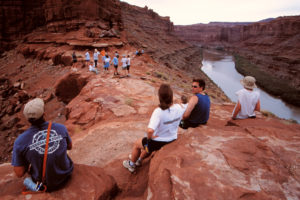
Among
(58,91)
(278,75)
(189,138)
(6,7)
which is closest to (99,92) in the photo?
(58,91)

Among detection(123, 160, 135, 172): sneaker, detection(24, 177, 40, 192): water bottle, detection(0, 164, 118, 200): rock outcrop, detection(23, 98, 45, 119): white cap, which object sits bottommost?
detection(123, 160, 135, 172): sneaker

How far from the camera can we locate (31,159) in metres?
1.97

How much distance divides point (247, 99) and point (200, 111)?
3.98 feet

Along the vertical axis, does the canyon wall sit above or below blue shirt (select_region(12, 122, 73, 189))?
above

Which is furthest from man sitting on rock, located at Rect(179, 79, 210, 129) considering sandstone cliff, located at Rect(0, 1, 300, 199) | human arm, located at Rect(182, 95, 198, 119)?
sandstone cliff, located at Rect(0, 1, 300, 199)

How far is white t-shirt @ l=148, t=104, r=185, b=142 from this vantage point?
2412mm

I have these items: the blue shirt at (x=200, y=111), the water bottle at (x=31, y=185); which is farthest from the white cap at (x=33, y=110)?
the blue shirt at (x=200, y=111)

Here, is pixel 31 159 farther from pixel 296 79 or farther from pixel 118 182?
pixel 296 79

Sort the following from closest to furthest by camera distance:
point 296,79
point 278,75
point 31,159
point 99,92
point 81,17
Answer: point 31,159 → point 99,92 → point 81,17 → point 296,79 → point 278,75

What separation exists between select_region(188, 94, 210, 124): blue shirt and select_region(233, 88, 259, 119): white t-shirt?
2.96 ft

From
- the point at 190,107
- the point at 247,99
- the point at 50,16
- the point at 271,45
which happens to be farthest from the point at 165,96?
the point at 271,45

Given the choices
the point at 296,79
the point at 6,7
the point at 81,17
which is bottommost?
the point at 296,79

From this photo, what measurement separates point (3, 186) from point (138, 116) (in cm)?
429

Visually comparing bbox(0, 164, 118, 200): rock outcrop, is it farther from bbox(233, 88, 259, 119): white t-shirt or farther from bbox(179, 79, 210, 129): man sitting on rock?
bbox(233, 88, 259, 119): white t-shirt
